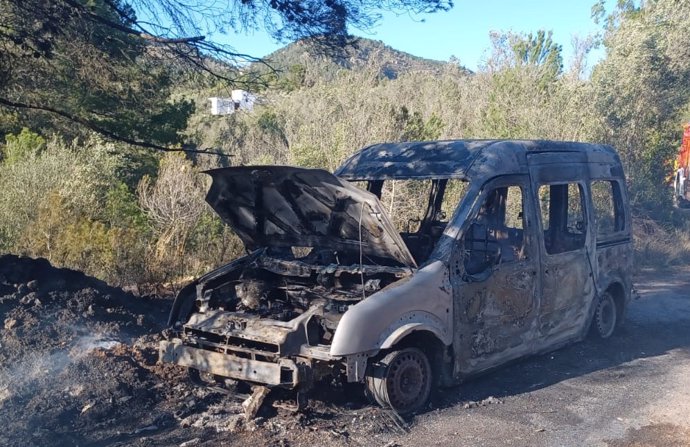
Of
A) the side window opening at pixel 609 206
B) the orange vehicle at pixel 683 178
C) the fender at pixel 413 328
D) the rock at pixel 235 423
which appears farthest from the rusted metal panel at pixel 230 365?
the orange vehicle at pixel 683 178

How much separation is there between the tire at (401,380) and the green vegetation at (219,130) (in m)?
3.48

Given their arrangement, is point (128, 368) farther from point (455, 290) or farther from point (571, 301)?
point (571, 301)

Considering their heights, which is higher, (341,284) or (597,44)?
(597,44)

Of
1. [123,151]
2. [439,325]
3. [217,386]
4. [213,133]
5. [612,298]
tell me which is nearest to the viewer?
[439,325]

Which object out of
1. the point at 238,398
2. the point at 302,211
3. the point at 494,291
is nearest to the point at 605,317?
the point at 494,291

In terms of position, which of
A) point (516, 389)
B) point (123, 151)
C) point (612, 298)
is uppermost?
point (123, 151)

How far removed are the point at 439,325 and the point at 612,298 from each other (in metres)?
3.51

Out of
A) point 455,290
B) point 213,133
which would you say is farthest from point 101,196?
point 213,133

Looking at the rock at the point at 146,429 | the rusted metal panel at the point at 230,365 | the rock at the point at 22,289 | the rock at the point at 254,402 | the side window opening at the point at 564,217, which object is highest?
the side window opening at the point at 564,217

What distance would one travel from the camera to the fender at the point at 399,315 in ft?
17.4

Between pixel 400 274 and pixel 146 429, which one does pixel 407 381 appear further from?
pixel 146 429

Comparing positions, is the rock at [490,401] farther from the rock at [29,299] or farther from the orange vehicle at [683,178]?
the orange vehicle at [683,178]

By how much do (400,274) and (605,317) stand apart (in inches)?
142

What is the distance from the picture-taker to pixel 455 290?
6051 millimetres
